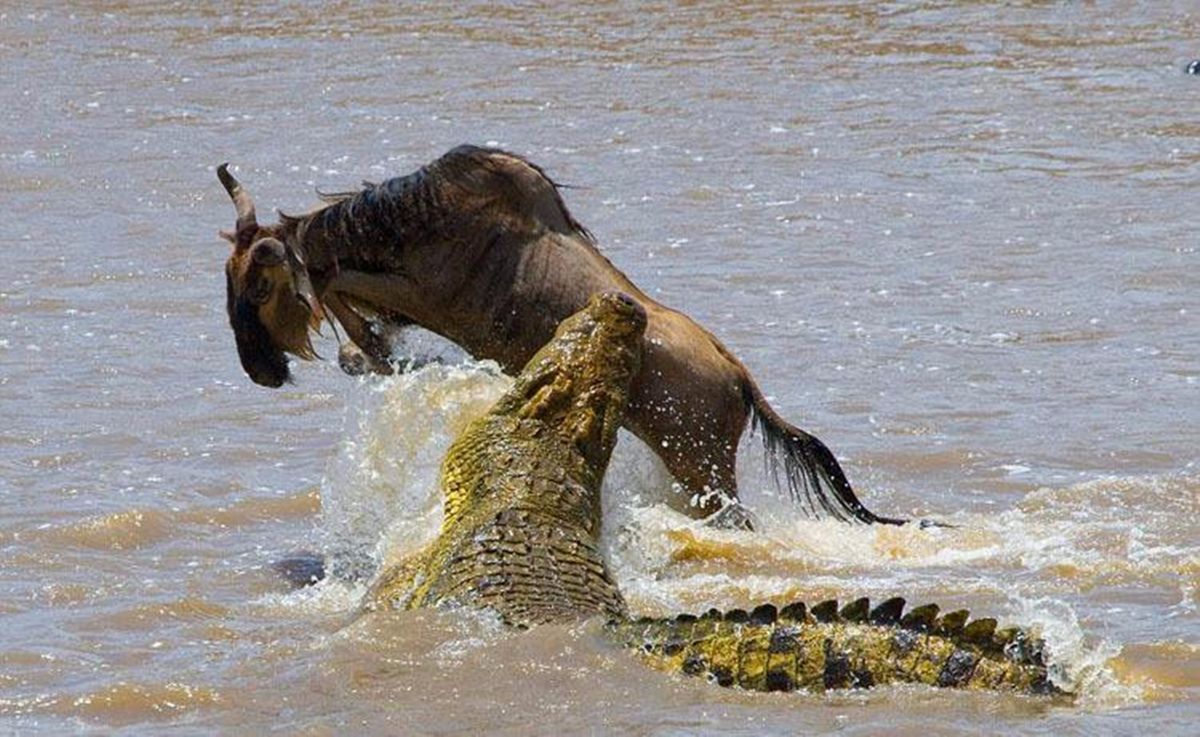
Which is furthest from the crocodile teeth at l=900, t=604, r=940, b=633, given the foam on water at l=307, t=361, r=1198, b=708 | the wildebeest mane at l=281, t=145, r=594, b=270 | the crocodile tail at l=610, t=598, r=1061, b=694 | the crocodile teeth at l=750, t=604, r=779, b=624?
the wildebeest mane at l=281, t=145, r=594, b=270

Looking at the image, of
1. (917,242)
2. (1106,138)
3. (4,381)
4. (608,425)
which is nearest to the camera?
(608,425)

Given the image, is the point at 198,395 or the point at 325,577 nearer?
the point at 325,577

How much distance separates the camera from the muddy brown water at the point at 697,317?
562 cm

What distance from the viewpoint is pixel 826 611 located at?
493 centimetres

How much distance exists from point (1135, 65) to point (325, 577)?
11505mm

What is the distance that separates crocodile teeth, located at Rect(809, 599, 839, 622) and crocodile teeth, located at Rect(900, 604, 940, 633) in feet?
0.46

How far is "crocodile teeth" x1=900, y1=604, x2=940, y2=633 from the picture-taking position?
4844 millimetres

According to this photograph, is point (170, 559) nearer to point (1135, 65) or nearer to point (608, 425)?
point (608, 425)

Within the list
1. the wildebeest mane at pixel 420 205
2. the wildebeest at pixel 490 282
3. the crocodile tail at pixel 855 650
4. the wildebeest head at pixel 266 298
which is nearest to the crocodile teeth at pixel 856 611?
the crocodile tail at pixel 855 650

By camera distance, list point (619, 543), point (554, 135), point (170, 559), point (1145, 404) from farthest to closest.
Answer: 1. point (554, 135)
2. point (1145, 404)
3. point (170, 559)
4. point (619, 543)

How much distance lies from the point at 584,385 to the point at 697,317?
4594 millimetres

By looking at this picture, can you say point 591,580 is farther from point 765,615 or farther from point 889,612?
point 889,612

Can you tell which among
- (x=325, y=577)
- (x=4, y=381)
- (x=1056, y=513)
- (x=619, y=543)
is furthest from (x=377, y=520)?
(x=4, y=381)

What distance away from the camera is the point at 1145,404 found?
896 centimetres
